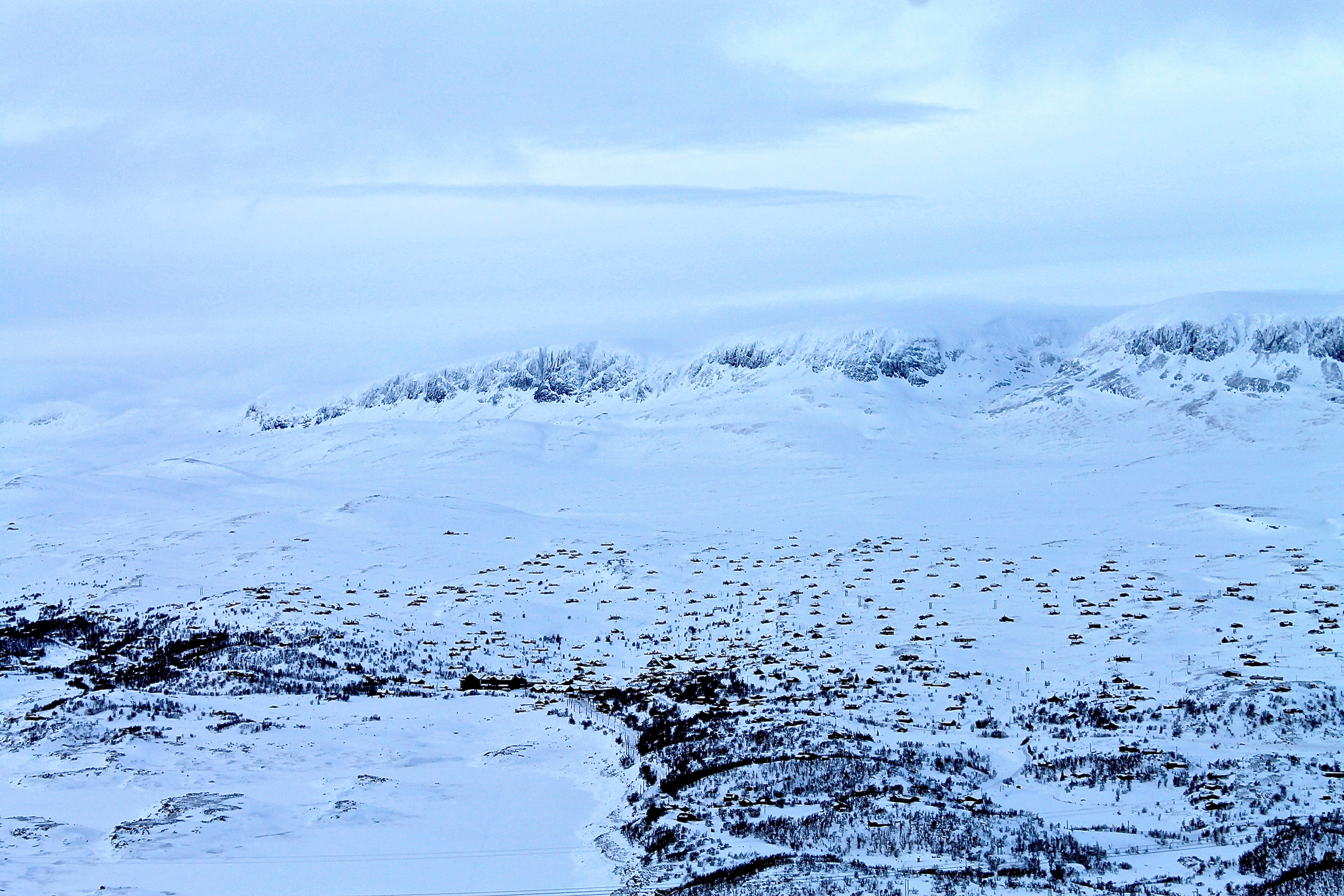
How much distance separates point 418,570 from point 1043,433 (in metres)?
94.0

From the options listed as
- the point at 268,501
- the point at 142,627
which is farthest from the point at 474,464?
the point at 142,627

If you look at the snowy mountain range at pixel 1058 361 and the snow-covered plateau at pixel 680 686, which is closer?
the snow-covered plateau at pixel 680 686

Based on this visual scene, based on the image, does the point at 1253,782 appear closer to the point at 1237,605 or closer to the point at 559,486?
the point at 1237,605

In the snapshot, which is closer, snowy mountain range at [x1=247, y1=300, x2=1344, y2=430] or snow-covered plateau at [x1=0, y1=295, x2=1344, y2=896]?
snow-covered plateau at [x1=0, y1=295, x2=1344, y2=896]

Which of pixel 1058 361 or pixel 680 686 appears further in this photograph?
pixel 1058 361

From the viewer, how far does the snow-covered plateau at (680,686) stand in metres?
19.4

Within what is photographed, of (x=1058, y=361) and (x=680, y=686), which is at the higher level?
(x=1058, y=361)

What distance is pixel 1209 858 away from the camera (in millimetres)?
18078

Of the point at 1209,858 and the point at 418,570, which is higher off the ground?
the point at 1209,858

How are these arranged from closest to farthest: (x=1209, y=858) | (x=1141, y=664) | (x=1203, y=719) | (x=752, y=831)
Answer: (x=1209, y=858), (x=752, y=831), (x=1203, y=719), (x=1141, y=664)

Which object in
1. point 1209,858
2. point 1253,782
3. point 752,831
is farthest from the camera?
point 1253,782

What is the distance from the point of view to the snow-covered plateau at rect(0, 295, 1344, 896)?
764 inches

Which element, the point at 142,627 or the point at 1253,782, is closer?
the point at 1253,782

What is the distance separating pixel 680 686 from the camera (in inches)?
1335
